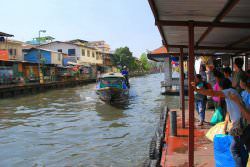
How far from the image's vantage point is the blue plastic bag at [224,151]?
4.84m

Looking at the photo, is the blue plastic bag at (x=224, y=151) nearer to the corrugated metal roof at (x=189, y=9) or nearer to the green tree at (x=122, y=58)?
the corrugated metal roof at (x=189, y=9)

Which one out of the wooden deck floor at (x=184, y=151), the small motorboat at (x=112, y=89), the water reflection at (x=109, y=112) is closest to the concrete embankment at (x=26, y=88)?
the small motorboat at (x=112, y=89)

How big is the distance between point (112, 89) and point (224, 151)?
17.8 metres

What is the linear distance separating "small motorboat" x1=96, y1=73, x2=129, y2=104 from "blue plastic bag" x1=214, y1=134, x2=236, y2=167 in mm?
17633

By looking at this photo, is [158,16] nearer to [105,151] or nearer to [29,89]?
[105,151]

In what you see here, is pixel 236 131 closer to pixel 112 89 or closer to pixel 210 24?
pixel 210 24

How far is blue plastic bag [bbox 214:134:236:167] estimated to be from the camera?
484cm

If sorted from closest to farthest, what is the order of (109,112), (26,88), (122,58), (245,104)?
1. (245,104)
2. (109,112)
3. (26,88)
4. (122,58)

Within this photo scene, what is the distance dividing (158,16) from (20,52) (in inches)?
1742

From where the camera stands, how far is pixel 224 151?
4910 millimetres

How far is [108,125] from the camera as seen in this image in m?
15.2

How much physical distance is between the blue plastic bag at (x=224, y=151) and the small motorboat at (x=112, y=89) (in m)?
17.6

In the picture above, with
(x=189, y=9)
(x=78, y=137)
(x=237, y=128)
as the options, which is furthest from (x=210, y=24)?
(x=78, y=137)

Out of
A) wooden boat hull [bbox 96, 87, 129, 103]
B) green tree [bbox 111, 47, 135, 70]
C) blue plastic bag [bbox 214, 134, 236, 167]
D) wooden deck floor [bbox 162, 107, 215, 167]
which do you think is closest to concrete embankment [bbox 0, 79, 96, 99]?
wooden boat hull [bbox 96, 87, 129, 103]
